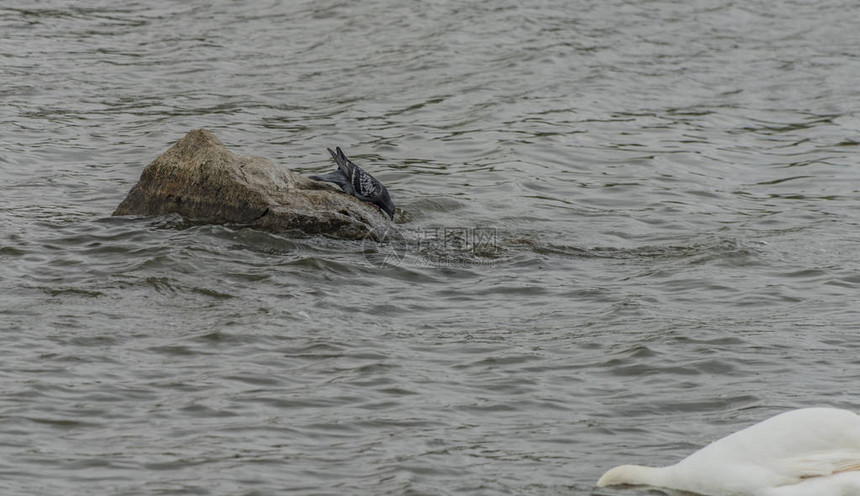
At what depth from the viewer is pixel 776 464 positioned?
4707 mm

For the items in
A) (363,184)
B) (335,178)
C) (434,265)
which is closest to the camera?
(434,265)

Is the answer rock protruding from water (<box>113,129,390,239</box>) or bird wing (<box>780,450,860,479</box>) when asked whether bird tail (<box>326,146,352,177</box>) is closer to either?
rock protruding from water (<box>113,129,390,239</box>)

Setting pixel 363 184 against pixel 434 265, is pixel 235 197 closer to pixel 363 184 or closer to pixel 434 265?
pixel 363 184

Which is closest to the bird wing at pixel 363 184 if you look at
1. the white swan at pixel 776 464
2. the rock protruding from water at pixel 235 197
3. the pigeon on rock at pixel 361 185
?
the pigeon on rock at pixel 361 185

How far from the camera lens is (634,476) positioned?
4.81 m

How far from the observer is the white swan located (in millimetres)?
4590

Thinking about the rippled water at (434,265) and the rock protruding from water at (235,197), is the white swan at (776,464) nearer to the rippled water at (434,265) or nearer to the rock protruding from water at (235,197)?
the rippled water at (434,265)

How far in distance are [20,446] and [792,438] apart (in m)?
3.40

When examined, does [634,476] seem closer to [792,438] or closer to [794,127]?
[792,438]

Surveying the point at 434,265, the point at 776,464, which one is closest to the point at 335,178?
the point at 434,265

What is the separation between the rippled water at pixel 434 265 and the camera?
17.7 feet

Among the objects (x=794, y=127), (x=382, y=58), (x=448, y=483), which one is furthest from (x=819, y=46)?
(x=448, y=483)

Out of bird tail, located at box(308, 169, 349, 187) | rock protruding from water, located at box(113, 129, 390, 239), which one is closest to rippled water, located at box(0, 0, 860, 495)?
rock protruding from water, located at box(113, 129, 390, 239)

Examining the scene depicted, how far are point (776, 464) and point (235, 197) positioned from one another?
5141mm
